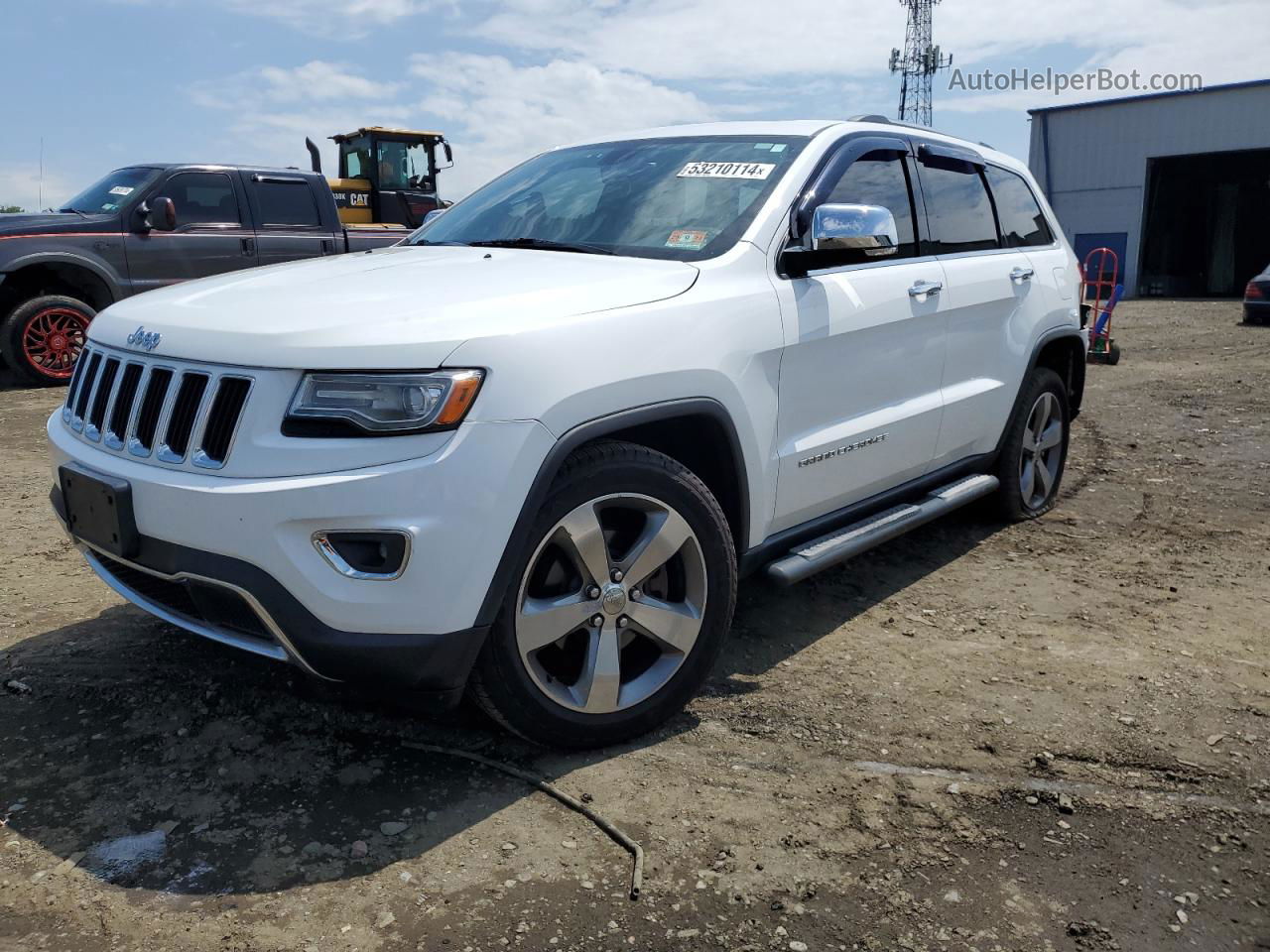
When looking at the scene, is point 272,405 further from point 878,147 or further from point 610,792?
point 878,147

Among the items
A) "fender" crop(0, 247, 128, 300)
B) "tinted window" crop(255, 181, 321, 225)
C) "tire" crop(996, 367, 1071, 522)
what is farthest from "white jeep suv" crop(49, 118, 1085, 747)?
"tinted window" crop(255, 181, 321, 225)

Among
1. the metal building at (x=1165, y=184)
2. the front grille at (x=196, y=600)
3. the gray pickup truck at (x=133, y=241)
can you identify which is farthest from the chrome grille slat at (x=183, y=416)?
the metal building at (x=1165, y=184)

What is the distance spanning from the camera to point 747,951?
221 cm

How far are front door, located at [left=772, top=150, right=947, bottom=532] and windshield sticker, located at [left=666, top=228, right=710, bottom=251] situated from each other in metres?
0.28

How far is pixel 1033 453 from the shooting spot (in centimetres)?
527

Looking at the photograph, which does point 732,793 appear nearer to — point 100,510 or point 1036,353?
point 100,510

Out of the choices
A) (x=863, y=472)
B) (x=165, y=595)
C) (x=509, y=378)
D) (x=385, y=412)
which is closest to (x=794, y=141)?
(x=863, y=472)

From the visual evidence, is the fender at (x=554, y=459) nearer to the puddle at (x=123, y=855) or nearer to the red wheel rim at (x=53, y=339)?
the puddle at (x=123, y=855)

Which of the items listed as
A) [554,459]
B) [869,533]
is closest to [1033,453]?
[869,533]

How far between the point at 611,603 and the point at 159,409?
4.13ft

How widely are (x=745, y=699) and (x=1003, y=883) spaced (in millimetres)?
1070

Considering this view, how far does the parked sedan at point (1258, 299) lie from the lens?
58.0 feet

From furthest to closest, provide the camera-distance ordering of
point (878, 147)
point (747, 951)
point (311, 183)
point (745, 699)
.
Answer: point (311, 183)
point (878, 147)
point (745, 699)
point (747, 951)

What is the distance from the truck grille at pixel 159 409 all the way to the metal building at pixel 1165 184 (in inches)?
1313
